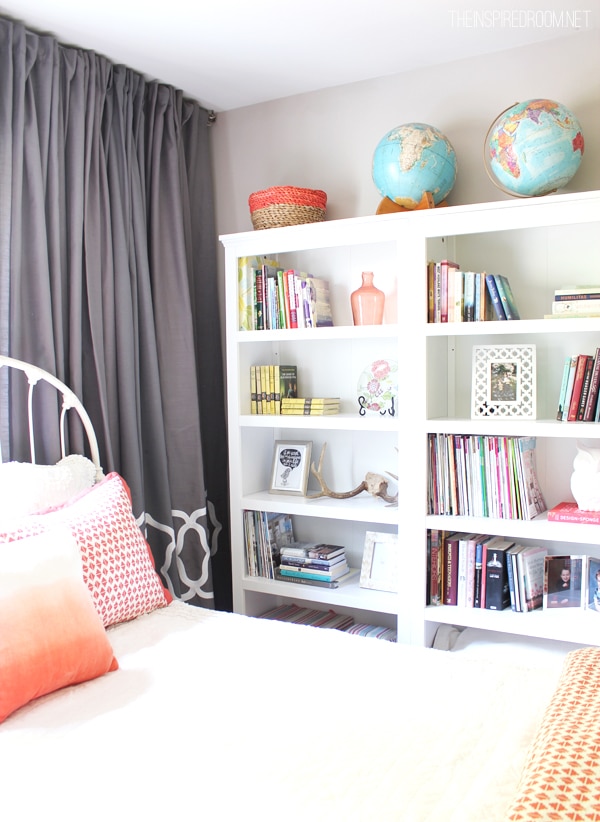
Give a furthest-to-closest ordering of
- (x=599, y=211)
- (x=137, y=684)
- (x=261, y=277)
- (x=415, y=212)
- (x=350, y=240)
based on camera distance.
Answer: (x=261, y=277), (x=350, y=240), (x=415, y=212), (x=599, y=211), (x=137, y=684)

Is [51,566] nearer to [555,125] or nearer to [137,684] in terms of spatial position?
[137,684]

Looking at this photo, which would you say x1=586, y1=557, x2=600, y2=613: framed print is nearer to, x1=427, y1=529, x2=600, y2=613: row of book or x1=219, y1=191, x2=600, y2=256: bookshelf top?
x1=427, y1=529, x2=600, y2=613: row of book

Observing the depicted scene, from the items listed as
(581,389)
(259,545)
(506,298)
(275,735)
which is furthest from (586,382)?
(275,735)

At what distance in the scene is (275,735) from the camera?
4.85ft

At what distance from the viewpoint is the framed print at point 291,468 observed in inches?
114

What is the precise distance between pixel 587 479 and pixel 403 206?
1.11 m

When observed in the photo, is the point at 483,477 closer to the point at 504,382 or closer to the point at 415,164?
the point at 504,382

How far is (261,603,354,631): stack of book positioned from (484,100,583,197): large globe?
1.71 meters

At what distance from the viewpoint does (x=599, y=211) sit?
220 cm

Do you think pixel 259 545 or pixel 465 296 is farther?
pixel 259 545

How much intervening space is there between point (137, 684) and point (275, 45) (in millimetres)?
2081

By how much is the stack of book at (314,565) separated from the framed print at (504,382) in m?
0.77

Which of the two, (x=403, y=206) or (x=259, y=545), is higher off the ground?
(x=403, y=206)

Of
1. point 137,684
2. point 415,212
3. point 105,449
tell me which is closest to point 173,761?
point 137,684
